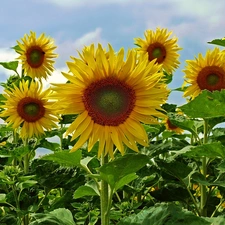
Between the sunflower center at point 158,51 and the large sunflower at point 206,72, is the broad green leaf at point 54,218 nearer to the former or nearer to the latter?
the large sunflower at point 206,72

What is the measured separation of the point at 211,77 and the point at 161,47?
6.77ft

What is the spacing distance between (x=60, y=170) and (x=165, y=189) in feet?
2.50

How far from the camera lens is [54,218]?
246 cm

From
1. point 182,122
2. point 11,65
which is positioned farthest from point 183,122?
point 11,65

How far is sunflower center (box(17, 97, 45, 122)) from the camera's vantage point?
14.9 ft

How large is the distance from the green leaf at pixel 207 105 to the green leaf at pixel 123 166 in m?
0.57

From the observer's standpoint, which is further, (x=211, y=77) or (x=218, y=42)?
(x=211, y=77)

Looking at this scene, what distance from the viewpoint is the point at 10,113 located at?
449 cm

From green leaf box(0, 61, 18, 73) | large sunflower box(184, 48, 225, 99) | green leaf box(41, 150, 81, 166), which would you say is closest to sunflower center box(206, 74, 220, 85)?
large sunflower box(184, 48, 225, 99)

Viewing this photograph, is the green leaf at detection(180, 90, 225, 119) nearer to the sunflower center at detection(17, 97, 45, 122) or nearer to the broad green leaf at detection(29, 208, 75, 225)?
the broad green leaf at detection(29, 208, 75, 225)

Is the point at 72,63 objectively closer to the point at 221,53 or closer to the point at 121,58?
the point at 121,58

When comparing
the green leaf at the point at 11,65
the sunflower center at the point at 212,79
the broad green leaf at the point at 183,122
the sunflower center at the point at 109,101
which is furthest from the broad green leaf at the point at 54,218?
the green leaf at the point at 11,65

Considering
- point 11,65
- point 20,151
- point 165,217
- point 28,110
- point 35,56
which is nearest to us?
point 165,217

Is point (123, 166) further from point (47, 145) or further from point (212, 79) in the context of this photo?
point (47, 145)
